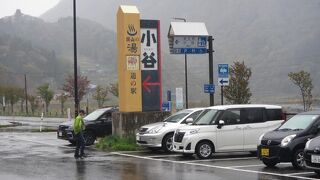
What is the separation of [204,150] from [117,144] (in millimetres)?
5060

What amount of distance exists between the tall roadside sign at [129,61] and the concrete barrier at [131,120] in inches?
12.0

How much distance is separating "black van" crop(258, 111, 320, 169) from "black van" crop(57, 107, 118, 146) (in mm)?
10509

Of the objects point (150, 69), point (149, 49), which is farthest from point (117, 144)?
point (149, 49)

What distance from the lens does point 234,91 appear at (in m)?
40.9

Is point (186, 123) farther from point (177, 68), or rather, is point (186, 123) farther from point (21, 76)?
point (177, 68)

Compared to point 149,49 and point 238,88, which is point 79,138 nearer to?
point 149,49

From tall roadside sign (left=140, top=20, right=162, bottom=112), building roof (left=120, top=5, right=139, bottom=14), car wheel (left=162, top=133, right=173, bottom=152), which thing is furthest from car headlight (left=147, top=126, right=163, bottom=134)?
building roof (left=120, top=5, right=139, bottom=14)

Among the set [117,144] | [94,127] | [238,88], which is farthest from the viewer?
[238,88]

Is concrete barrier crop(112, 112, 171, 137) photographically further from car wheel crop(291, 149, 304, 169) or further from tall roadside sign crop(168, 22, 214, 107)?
car wheel crop(291, 149, 304, 169)

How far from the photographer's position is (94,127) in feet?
76.7

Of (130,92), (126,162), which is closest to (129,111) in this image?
(130,92)

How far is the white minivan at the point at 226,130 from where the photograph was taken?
16.9 m

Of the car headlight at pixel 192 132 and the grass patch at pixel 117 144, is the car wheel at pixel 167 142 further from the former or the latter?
the car headlight at pixel 192 132

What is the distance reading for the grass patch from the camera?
68.0 ft
